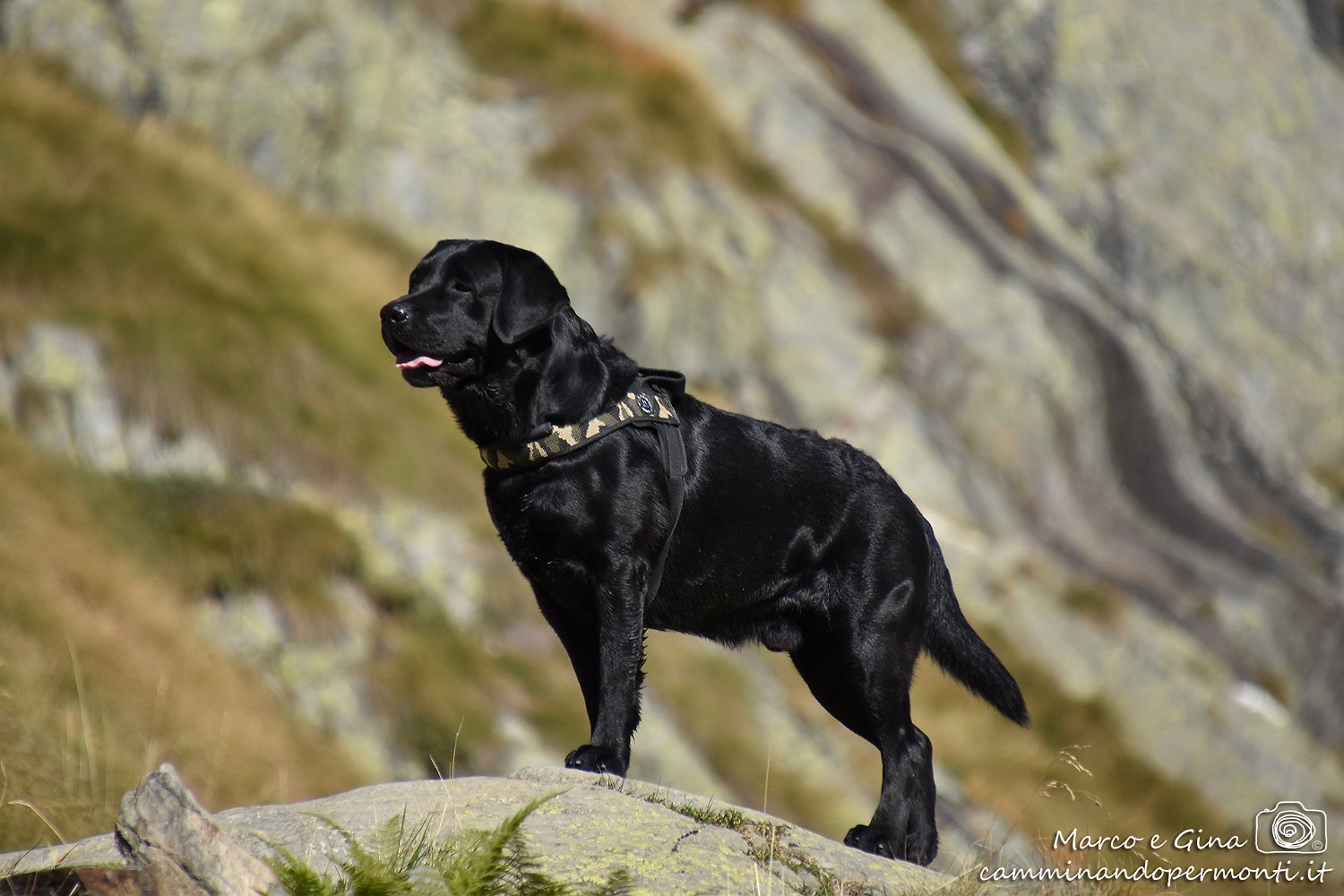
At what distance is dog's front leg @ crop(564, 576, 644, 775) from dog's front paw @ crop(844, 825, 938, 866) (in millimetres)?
968

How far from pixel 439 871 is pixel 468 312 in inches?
80.2

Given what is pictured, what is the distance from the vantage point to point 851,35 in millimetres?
17125

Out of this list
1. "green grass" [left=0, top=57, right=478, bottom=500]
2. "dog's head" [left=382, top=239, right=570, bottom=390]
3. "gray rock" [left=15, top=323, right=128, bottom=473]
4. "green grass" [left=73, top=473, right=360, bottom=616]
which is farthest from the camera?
"green grass" [left=0, top=57, right=478, bottom=500]

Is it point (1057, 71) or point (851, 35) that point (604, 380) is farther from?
point (1057, 71)

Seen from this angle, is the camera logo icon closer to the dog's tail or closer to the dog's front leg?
the dog's tail

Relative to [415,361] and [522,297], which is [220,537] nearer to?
[415,361]

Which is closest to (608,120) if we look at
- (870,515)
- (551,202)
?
(551,202)

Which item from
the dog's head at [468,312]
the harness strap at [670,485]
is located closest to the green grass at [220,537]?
the dog's head at [468,312]

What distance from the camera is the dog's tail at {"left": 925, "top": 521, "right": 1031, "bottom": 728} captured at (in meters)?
5.45

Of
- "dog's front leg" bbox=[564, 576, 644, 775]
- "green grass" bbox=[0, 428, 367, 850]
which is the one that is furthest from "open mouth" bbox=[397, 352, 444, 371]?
"green grass" bbox=[0, 428, 367, 850]

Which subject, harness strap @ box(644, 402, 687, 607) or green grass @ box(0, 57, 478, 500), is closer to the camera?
harness strap @ box(644, 402, 687, 607)

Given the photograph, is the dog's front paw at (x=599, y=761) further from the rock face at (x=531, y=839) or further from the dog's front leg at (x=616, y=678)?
the rock face at (x=531, y=839)

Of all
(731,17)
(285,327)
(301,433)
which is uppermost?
(731,17)

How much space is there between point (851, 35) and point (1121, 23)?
16.3ft
